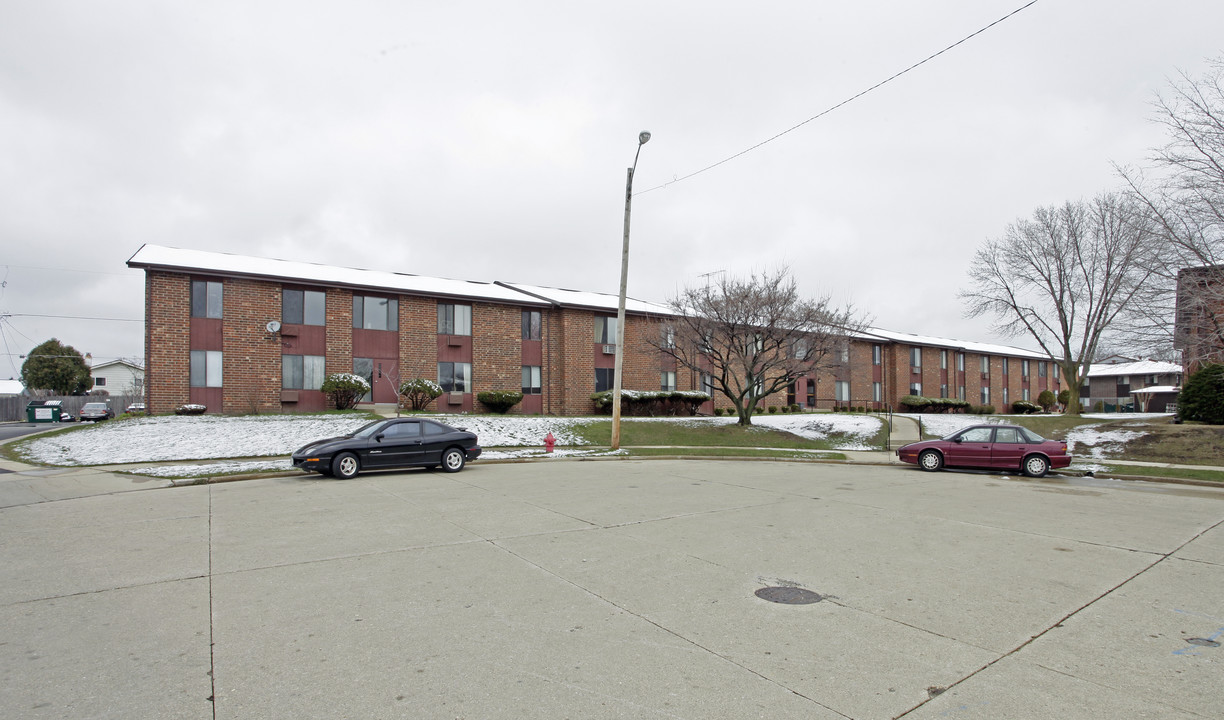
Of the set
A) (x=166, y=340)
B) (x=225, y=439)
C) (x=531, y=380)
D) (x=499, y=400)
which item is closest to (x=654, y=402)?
(x=531, y=380)

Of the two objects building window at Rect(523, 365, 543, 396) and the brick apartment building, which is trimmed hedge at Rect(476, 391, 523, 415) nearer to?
the brick apartment building

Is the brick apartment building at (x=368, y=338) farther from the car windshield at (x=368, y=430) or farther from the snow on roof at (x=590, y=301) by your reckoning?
the car windshield at (x=368, y=430)

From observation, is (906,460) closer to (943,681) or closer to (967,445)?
(967,445)

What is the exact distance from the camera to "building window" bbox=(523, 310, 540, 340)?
3356cm

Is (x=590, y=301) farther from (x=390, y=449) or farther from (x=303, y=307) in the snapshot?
(x=390, y=449)

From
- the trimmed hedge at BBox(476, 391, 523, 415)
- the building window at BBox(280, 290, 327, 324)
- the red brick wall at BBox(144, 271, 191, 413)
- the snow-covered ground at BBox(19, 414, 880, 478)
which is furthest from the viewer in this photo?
the trimmed hedge at BBox(476, 391, 523, 415)

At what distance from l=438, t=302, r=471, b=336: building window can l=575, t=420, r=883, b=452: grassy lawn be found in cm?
856

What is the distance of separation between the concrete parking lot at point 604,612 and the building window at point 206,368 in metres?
15.9

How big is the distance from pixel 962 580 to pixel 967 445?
12.6 meters

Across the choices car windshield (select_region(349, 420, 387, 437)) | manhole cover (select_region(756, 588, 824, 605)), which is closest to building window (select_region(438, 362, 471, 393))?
car windshield (select_region(349, 420, 387, 437))

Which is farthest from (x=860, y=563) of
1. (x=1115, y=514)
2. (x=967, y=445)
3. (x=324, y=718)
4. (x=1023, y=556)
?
(x=967, y=445)

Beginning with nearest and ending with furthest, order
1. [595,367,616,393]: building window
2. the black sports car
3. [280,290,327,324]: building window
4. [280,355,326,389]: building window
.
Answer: the black sports car
[280,355,326,389]: building window
[280,290,327,324]: building window
[595,367,616,393]: building window

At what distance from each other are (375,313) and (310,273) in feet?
10.4

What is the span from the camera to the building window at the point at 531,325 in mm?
33562
